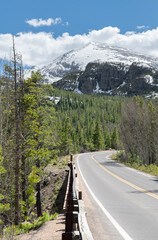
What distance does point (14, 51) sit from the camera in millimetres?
12938

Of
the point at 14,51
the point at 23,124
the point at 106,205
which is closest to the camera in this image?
the point at 106,205

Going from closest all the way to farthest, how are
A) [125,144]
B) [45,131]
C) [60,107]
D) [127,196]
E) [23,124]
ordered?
[127,196]
[23,124]
[45,131]
[125,144]
[60,107]

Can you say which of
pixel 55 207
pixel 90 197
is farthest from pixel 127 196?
pixel 55 207

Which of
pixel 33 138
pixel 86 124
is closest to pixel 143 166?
pixel 33 138

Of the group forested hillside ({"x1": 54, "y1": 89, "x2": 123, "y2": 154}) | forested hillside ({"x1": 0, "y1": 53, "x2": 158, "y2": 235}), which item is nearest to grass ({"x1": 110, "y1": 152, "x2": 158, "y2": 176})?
forested hillside ({"x1": 0, "y1": 53, "x2": 158, "y2": 235})

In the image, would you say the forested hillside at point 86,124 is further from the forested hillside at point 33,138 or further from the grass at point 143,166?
the grass at point 143,166

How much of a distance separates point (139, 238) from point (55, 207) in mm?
14422

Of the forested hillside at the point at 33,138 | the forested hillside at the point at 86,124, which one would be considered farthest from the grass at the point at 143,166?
the forested hillside at the point at 86,124

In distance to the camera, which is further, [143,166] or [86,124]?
[86,124]

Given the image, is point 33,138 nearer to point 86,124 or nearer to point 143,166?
point 143,166

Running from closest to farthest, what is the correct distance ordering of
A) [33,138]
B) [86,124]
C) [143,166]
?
[33,138] → [143,166] → [86,124]

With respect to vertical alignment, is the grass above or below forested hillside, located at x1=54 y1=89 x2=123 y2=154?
below

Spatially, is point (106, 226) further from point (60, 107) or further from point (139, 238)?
point (60, 107)

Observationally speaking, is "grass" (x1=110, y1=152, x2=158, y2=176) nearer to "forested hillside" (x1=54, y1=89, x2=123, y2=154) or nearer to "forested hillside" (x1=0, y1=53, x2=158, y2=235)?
"forested hillside" (x1=0, y1=53, x2=158, y2=235)
